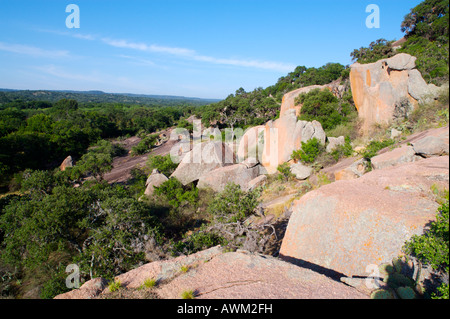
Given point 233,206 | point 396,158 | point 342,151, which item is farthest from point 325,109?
point 233,206

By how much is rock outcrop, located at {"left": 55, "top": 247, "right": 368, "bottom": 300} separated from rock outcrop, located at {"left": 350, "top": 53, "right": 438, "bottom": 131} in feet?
32.6

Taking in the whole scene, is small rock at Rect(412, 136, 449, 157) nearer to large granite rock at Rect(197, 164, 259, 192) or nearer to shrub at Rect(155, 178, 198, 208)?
large granite rock at Rect(197, 164, 259, 192)

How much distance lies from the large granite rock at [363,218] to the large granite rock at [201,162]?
11.5 metres

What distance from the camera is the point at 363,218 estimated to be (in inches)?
197

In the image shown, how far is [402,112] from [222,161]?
37.2 ft

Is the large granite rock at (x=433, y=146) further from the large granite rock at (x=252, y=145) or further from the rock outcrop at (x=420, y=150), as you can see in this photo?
the large granite rock at (x=252, y=145)

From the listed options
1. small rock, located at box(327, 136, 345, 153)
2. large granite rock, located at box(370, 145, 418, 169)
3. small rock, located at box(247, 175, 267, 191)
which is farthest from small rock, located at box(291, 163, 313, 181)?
large granite rock, located at box(370, 145, 418, 169)

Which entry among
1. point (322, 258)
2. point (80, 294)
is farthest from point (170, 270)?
point (322, 258)

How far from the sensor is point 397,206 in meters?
4.99

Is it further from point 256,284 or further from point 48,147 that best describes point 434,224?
point 48,147

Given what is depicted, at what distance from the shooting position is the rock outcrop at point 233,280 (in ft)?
12.4

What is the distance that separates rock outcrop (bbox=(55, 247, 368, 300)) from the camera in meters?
3.79
